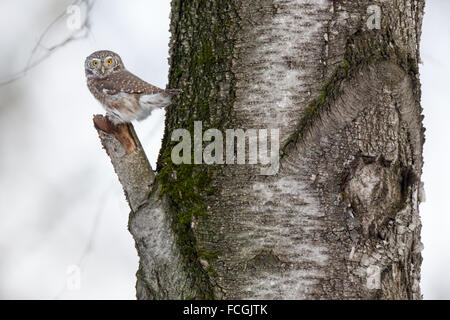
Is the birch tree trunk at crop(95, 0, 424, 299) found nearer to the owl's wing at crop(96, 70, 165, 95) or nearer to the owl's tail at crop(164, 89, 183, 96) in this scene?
the owl's tail at crop(164, 89, 183, 96)

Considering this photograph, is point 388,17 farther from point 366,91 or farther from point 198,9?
point 198,9

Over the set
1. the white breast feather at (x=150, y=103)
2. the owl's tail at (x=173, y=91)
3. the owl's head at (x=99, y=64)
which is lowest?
the owl's tail at (x=173, y=91)

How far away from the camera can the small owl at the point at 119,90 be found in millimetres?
2039

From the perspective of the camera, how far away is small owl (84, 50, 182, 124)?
80.3 inches

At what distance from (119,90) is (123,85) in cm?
3

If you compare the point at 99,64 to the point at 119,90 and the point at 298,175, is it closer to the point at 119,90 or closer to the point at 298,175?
the point at 119,90

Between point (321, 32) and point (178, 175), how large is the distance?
631mm

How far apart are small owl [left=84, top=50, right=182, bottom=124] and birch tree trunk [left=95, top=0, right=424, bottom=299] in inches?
11.7

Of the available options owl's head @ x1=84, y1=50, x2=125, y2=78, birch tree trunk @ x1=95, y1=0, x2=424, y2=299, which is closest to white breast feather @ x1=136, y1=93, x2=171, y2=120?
birch tree trunk @ x1=95, y1=0, x2=424, y2=299

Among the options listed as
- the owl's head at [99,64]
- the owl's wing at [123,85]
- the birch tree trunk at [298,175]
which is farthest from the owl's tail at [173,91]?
the owl's head at [99,64]

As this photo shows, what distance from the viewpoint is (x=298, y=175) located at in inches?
62.3

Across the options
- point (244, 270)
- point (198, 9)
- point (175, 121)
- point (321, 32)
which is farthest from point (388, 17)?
point (244, 270)

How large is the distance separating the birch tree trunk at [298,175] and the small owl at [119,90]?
30cm

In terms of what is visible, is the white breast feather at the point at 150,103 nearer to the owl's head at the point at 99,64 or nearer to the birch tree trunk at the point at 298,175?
the birch tree trunk at the point at 298,175
